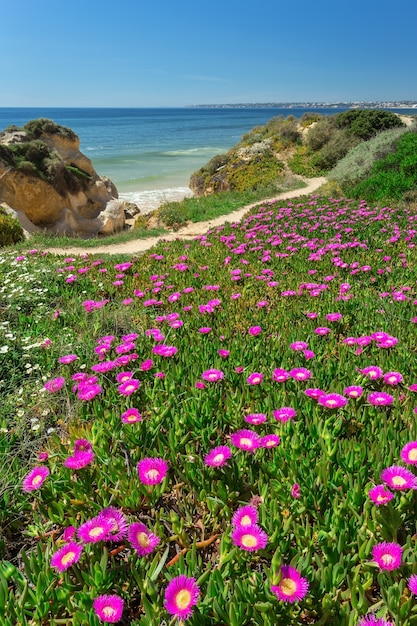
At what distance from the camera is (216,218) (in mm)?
14391

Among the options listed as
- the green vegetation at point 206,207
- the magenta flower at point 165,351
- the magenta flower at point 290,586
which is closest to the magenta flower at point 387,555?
the magenta flower at point 290,586

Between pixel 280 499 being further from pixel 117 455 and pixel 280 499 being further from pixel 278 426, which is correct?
pixel 117 455

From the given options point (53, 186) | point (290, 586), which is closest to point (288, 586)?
point (290, 586)

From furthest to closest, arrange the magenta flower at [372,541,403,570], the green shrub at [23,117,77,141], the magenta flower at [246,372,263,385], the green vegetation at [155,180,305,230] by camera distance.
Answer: the green shrub at [23,117,77,141] → the green vegetation at [155,180,305,230] → the magenta flower at [246,372,263,385] → the magenta flower at [372,541,403,570]

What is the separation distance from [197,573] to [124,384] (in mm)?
1139

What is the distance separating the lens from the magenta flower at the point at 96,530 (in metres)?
1.45

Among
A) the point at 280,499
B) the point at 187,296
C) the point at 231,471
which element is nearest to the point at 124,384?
the point at 231,471

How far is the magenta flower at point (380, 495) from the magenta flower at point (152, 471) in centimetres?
81

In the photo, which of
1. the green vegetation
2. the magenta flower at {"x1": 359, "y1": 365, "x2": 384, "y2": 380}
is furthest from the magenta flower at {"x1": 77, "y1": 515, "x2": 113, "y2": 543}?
the green vegetation

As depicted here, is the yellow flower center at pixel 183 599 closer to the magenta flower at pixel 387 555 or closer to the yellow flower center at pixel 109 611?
the yellow flower center at pixel 109 611

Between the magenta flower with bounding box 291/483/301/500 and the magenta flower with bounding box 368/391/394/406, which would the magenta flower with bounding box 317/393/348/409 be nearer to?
the magenta flower with bounding box 368/391/394/406

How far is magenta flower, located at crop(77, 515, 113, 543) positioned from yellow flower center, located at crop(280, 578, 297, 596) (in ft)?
2.02

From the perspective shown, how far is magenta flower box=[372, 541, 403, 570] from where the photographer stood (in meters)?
1.31

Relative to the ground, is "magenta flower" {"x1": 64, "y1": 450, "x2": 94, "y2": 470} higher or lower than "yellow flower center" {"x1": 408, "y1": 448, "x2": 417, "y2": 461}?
lower
